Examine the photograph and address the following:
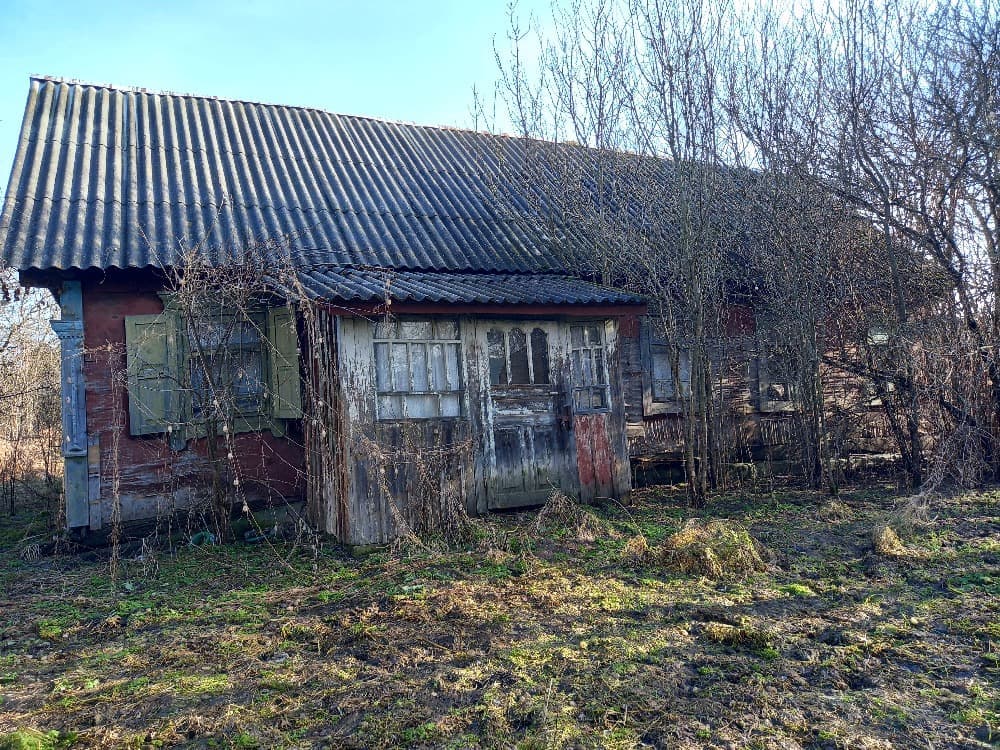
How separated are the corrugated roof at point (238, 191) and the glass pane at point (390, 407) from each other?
81.5 inches

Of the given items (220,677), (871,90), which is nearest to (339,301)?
(220,677)

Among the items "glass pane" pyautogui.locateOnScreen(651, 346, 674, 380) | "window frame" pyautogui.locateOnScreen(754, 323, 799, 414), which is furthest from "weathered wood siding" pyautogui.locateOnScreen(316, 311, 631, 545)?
"window frame" pyautogui.locateOnScreen(754, 323, 799, 414)

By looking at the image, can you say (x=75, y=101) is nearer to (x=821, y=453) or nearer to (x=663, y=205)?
(x=663, y=205)

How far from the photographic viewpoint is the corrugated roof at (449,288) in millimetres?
6562

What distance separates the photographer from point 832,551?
20.8ft

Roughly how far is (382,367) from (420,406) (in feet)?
1.85

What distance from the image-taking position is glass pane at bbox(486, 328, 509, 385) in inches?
300

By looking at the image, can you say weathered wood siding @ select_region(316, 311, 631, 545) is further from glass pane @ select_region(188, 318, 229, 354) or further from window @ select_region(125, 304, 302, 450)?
glass pane @ select_region(188, 318, 229, 354)

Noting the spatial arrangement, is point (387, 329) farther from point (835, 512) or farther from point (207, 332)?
point (835, 512)

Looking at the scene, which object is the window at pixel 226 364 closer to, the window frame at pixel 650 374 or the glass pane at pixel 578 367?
the glass pane at pixel 578 367

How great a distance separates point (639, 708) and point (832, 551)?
379cm

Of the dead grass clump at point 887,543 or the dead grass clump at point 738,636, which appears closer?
the dead grass clump at point 738,636

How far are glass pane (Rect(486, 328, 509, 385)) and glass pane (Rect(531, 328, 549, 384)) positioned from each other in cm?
35

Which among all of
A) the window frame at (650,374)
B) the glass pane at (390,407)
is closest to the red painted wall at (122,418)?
the glass pane at (390,407)
